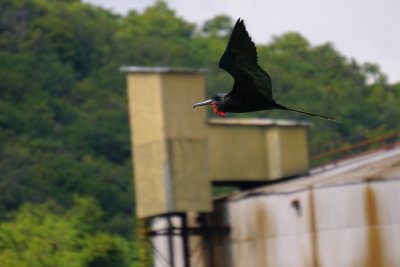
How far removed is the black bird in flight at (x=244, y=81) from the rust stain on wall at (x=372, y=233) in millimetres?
10196

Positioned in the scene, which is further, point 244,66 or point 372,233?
point 372,233

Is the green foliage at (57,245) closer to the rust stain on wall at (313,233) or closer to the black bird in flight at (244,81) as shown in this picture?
the rust stain on wall at (313,233)

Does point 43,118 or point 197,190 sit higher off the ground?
point 43,118

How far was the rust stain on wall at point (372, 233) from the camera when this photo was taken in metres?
33.1

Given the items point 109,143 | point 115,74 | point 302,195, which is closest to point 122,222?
point 109,143

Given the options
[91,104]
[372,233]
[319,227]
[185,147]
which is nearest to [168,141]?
[185,147]

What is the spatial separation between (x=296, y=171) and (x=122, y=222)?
46831mm

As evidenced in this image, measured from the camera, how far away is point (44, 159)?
332ft

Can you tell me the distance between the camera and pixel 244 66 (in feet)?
75.3

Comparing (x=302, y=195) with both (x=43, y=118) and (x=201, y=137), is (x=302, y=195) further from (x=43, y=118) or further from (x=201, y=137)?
(x=43, y=118)

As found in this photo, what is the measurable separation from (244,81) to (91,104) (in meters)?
97.6

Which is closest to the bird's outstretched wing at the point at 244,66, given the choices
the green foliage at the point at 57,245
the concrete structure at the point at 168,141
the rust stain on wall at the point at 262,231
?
the rust stain on wall at the point at 262,231

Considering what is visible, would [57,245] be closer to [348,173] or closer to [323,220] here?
[348,173]

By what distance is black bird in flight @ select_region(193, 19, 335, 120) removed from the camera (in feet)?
74.0
